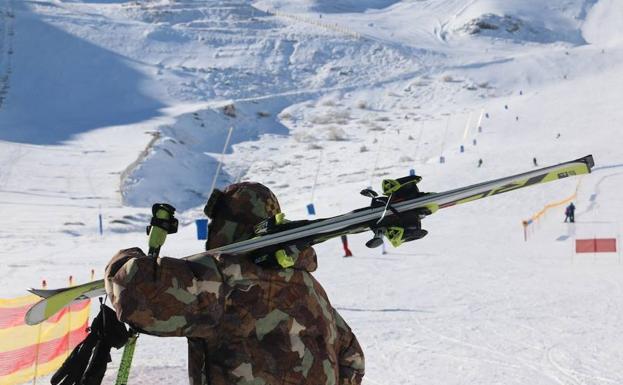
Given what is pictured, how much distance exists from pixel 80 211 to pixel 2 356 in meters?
21.7

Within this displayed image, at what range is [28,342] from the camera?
7805mm

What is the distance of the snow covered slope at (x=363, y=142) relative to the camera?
11672 millimetres

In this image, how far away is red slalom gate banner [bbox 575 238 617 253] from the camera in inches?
754

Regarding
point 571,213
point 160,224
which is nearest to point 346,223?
point 160,224

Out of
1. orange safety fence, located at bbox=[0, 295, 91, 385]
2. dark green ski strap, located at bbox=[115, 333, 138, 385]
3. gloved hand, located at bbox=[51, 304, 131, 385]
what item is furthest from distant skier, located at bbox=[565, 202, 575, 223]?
gloved hand, located at bbox=[51, 304, 131, 385]

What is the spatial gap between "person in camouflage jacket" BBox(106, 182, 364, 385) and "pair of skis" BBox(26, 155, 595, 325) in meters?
0.06

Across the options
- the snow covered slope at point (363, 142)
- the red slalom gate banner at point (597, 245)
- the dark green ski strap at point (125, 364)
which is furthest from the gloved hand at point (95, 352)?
the red slalom gate banner at point (597, 245)

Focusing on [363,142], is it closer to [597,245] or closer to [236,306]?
[597,245]

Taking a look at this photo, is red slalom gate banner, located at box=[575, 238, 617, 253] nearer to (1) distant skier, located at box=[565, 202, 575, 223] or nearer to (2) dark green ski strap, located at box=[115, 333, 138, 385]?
(1) distant skier, located at box=[565, 202, 575, 223]

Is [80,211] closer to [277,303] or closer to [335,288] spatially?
[335,288]

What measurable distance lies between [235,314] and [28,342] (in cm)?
544

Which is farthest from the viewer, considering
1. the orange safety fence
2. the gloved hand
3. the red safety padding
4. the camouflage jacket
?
the red safety padding

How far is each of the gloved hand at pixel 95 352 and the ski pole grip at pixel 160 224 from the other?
1.02ft

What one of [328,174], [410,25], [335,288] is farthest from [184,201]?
[410,25]
